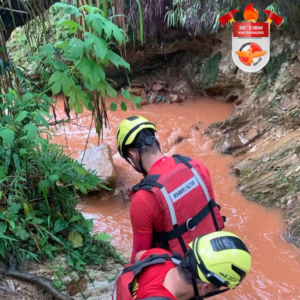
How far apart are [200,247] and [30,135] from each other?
1.09 m

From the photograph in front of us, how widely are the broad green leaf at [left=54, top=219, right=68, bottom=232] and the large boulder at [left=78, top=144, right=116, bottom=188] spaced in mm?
2372

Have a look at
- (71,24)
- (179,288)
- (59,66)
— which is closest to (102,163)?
(59,66)

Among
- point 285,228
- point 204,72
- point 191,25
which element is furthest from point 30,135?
point 204,72

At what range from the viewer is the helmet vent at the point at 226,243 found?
1216 millimetres

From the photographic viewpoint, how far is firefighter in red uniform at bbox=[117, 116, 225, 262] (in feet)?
5.12

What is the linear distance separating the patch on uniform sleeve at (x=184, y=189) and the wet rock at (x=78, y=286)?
106cm

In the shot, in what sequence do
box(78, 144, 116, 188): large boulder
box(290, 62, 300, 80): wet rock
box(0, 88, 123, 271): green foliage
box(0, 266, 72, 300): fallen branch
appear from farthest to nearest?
1. box(290, 62, 300, 80): wet rock
2. box(78, 144, 116, 188): large boulder
3. box(0, 88, 123, 271): green foliage
4. box(0, 266, 72, 300): fallen branch

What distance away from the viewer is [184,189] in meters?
1.60

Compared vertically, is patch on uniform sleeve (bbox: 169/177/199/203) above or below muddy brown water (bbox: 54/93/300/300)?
above

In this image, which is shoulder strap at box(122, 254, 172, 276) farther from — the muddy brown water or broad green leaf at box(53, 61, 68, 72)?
the muddy brown water

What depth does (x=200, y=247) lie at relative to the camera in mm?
1235

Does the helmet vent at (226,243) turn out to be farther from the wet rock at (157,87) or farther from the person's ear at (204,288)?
the wet rock at (157,87)

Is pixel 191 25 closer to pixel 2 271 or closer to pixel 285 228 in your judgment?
pixel 285 228

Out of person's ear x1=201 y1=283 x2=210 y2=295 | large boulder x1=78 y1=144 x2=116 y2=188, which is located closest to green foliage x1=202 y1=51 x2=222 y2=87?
large boulder x1=78 y1=144 x2=116 y2=188
